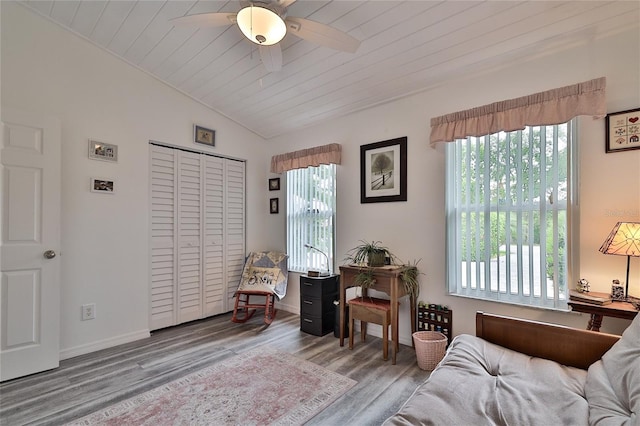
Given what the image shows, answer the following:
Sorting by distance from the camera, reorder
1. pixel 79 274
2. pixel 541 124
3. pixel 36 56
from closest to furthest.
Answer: pixel 541 124
pixel 36 56
pixel 79 274

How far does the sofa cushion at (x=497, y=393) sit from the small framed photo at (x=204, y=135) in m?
3.32

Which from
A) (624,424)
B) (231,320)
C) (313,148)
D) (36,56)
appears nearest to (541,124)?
(624,424)

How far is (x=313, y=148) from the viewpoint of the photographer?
143 inches

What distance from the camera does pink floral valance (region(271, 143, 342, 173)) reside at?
11.3 feet

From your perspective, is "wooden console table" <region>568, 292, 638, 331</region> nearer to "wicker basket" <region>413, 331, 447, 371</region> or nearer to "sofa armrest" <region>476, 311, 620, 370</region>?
"sofa armrest" <region>476, 311, 620, 370</region>

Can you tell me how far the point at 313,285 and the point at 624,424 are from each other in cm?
250

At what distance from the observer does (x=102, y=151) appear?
9.44 ft

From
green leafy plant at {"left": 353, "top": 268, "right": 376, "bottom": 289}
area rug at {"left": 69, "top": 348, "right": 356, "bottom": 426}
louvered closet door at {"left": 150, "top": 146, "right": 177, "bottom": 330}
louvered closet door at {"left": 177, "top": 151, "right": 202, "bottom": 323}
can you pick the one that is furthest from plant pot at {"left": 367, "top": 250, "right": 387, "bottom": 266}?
louvered closet door at {"left": 150, "top": 146, "right": 177, "bottom": 330}

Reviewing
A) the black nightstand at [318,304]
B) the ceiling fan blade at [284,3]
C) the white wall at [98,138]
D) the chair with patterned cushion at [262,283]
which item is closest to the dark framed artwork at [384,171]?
the black nightstand at [318,304]

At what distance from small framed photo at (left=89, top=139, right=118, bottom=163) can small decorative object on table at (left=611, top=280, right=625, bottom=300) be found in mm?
4131

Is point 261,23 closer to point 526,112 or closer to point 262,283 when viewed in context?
point 526,112

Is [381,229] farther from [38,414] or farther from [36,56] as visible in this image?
[36,56]

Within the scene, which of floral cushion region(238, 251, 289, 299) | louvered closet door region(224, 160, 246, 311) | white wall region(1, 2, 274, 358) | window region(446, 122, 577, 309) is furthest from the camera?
louvered closet door region(224, 160, 246, 311)

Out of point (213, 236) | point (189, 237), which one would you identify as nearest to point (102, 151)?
point (189, 237)
